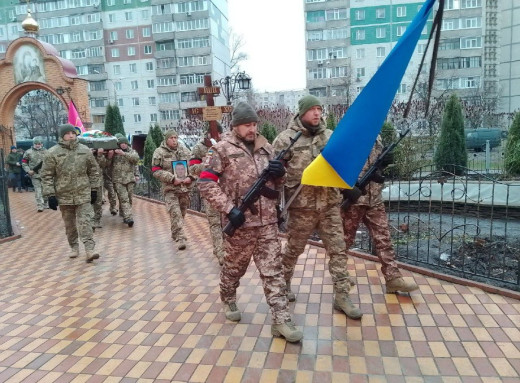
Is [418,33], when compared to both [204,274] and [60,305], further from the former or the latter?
[60,305]

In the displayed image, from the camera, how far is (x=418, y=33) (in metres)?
2.71

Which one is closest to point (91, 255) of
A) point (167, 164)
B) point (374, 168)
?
point (167, 164)

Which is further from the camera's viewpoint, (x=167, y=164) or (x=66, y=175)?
(x=167, y=164)

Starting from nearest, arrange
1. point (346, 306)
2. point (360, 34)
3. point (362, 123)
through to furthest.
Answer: point (362, 123), point (346, 306), point (360, 34)

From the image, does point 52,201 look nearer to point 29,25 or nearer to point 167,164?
point 167,164

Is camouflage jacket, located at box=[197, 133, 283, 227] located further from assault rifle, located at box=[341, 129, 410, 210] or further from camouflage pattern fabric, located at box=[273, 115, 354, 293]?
assault rifle, located at box=[341, 129, 410, 210]

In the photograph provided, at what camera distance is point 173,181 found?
6.17 metres

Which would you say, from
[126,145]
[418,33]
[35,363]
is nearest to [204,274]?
[35,363]

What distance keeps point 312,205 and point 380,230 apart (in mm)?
898

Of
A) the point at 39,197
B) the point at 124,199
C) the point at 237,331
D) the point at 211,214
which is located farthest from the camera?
the point at 39,197

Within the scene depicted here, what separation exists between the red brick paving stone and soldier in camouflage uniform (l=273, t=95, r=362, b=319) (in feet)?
4.40

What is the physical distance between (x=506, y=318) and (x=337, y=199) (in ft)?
5.64

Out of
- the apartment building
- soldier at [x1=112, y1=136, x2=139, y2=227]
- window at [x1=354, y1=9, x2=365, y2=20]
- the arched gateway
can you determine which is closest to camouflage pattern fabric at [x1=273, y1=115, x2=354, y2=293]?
soldier at [x1=112, y1=136, x2=139, y2=227]

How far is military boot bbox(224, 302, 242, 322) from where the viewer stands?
11.6 ft
